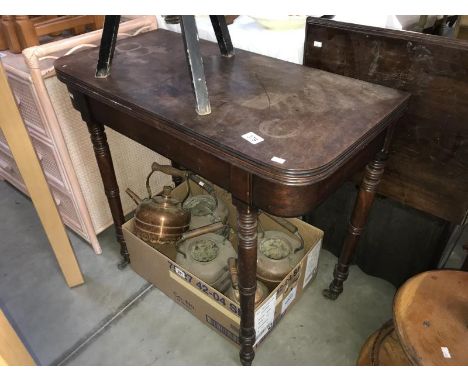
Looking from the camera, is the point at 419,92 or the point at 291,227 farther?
the point at 291,227

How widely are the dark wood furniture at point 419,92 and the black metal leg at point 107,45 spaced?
1.92ft

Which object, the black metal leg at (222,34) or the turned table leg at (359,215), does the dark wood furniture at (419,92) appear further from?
the black metal leg at (222,34)

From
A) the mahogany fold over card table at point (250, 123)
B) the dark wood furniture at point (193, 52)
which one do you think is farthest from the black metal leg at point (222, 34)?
the dark wood furniture at point (193, 52)

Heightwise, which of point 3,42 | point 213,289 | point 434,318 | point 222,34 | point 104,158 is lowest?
point 213,289

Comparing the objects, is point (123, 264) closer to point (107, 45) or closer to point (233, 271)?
point (233, 271)

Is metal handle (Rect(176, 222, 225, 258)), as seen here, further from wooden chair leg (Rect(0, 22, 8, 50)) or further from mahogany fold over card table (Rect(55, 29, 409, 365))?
wooden chair leg (Rect(0, 22, 8, 50))

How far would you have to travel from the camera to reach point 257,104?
98cm

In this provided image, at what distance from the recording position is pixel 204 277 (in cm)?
139

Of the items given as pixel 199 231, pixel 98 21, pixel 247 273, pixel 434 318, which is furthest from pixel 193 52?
pixel 98 21

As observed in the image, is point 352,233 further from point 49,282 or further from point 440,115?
point 49,282

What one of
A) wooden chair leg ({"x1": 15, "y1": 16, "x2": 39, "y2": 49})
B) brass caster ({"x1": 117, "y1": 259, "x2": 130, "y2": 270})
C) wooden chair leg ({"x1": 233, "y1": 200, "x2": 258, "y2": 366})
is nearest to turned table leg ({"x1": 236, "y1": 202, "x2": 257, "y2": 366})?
wooden chair leg ({"x1": 233, "y1": 200, "x2": 258, "y2": 366})

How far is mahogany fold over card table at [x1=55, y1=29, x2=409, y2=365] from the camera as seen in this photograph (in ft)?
2.70

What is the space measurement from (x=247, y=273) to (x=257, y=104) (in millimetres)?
445
